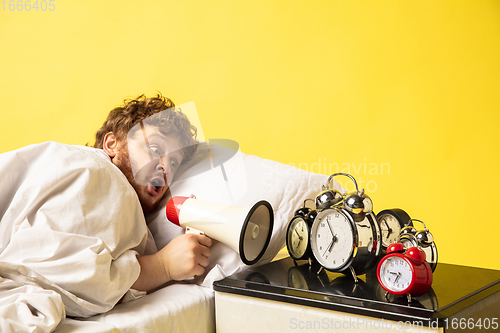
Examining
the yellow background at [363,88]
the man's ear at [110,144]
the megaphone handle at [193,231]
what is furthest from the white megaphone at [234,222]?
the yellow background at [363,88]

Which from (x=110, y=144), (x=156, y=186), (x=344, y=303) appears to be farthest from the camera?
(x=110, y=144)

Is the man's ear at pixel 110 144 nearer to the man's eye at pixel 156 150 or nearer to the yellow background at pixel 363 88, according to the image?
the man's eye at pixel 156 150

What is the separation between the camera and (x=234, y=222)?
3.74ft

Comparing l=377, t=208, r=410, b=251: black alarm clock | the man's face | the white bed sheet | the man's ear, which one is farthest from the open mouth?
l=377, t=208, r=410, b=251: black alarm clock

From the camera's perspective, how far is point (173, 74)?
2.37 m

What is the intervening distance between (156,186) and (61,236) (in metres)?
0.46

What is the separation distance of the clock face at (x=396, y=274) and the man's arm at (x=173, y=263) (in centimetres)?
51

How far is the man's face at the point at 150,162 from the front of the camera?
50.2 inches

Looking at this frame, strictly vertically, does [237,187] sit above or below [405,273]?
above

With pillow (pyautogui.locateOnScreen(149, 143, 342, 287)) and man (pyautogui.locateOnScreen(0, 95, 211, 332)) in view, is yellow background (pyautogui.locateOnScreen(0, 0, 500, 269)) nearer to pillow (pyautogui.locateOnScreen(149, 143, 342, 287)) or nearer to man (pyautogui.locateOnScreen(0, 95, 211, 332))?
pillow (pyautogui.locateOnScreen(149, 143, 342, 287))

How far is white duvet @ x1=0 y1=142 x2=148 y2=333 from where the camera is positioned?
0.85 metres

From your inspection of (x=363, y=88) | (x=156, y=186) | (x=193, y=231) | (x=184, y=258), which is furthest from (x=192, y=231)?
(x=363, y=88)

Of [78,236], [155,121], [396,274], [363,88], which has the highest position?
[363,88]

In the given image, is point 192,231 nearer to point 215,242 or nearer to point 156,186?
point 215,242
